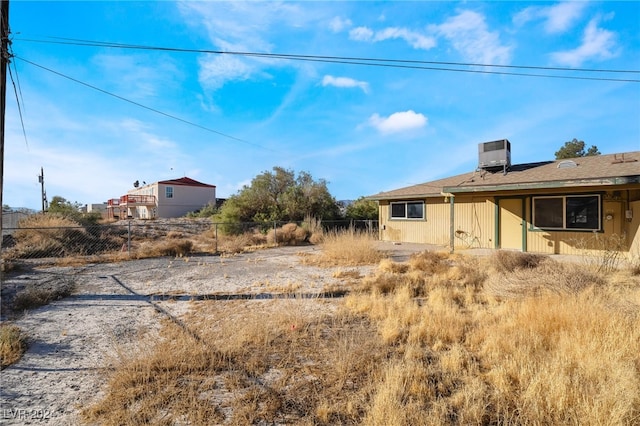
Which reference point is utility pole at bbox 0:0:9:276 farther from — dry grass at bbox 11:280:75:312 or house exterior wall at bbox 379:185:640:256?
house exterior wall at bbox 379:185:640:256

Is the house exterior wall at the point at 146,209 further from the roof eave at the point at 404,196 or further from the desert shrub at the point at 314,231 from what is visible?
the roof eave at the point at 404,196

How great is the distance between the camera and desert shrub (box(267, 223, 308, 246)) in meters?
16.2

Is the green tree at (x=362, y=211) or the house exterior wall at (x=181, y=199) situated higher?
the house exterior wall at (x=181, y=199)

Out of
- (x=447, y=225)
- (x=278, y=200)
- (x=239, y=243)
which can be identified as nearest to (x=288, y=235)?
(x=239, y=243)

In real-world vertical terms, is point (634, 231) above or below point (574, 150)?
below

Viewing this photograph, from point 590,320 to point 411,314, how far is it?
214 cm

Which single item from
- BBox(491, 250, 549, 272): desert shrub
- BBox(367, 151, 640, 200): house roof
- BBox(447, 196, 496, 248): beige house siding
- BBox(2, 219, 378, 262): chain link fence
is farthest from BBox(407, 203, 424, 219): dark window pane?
BBox(491, 250, 549, 272): desert shrub

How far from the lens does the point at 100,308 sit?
17.4 feet

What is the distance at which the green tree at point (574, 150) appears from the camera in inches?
1160

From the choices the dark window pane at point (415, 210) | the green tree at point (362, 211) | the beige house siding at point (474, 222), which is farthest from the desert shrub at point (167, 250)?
the green tree at point (362, 211)

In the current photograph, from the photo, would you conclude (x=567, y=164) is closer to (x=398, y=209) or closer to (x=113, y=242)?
(x=398, y=209)

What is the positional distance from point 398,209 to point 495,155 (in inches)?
206

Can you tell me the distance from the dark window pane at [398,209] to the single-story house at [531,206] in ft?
0.18

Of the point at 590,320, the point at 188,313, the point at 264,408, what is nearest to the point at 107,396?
the point at 264,408
